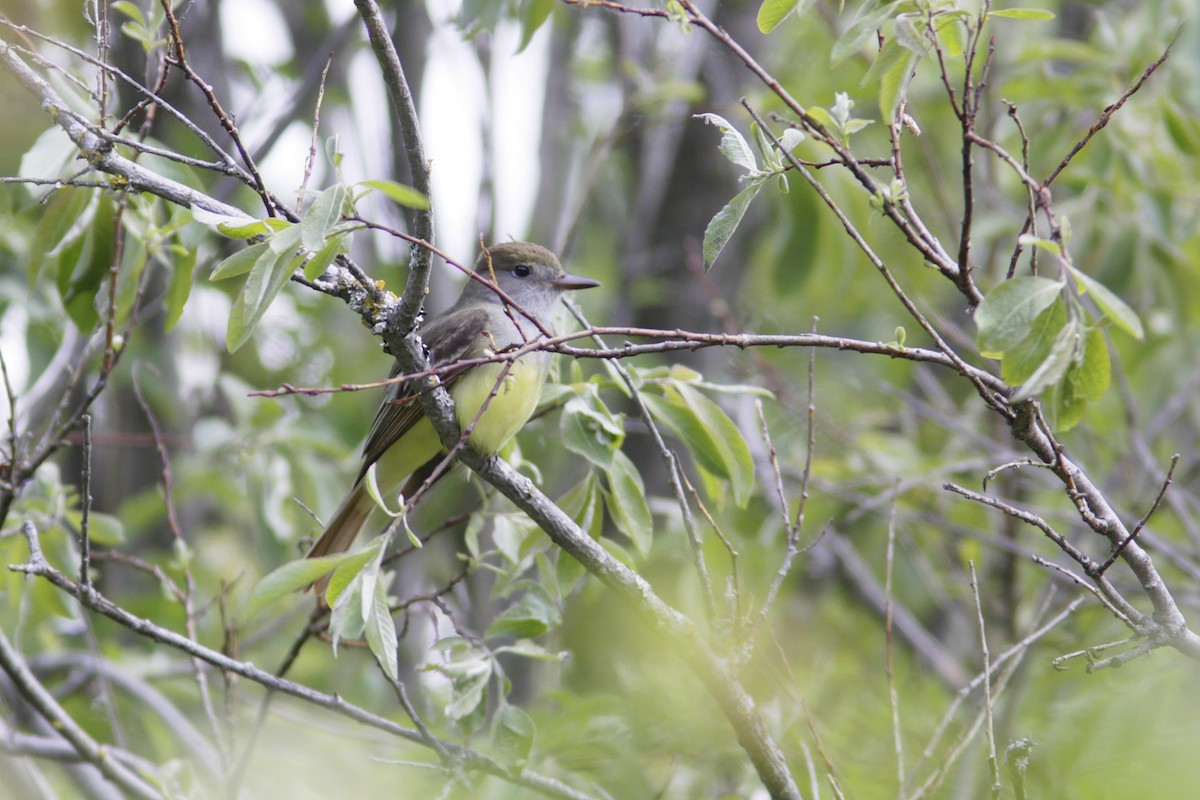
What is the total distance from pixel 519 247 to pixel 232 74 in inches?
154

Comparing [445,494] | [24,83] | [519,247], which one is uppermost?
[519,247]

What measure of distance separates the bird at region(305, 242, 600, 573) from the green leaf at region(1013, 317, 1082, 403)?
160cm

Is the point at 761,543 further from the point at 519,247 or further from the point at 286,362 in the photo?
the point at 286,362

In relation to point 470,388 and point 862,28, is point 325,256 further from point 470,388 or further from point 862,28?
point 470,388

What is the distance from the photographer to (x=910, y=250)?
755 cm

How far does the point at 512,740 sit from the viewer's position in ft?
11.3

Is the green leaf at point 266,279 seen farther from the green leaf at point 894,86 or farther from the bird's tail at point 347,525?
the bird's tail at point 347,525

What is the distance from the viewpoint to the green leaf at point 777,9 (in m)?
2.65

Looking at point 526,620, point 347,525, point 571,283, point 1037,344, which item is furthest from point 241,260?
point 571,283

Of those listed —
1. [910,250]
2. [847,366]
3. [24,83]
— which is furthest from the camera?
[847,366]

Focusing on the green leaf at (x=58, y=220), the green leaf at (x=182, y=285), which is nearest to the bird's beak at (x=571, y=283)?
the green leaf at (x=182, y=285)

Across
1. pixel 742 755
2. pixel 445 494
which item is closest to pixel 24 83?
pixel 742 755

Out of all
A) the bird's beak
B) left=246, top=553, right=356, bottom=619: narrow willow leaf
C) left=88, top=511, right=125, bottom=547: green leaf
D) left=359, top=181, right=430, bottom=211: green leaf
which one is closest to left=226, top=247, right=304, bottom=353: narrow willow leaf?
left=359, top=181, right=430, bottom=211: green leaf

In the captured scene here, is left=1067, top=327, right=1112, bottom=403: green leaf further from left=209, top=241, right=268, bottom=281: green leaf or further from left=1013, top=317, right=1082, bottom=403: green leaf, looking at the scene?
left=209, top=241, right=268, bottom=281: green leaf
